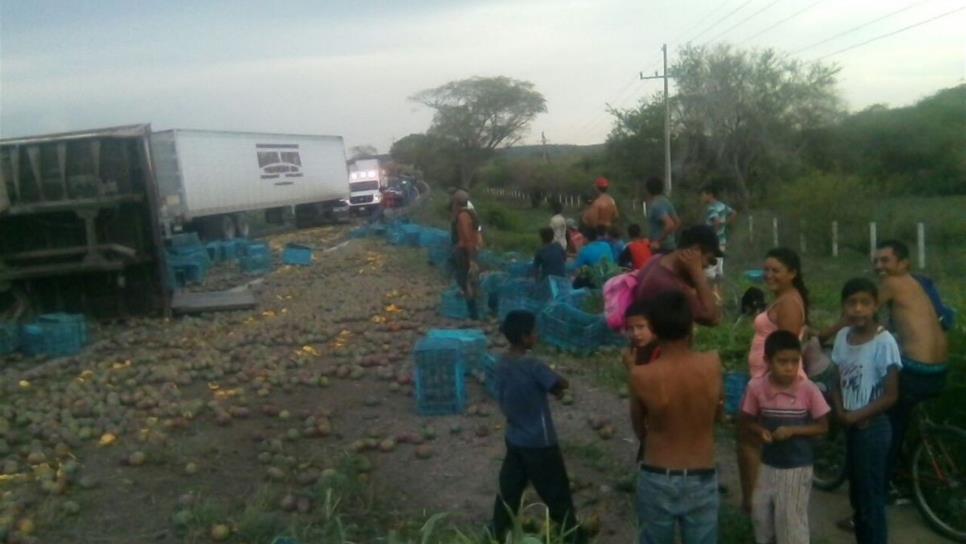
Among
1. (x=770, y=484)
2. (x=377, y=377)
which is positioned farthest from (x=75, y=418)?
(x=770, y=484)

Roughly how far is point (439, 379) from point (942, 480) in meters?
4.48

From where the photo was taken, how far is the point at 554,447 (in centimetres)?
600

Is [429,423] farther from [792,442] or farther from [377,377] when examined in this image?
[792,442]

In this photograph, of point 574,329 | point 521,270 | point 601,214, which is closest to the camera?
point 574,329

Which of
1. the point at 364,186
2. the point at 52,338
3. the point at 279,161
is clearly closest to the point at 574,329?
the point at 52,338

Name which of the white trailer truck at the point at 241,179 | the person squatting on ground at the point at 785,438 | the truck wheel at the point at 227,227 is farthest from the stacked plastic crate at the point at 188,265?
the person squatting on ground at the point at 785,438

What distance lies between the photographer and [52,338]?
44.6 feet

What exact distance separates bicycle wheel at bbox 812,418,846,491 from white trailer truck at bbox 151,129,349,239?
22.2 meters

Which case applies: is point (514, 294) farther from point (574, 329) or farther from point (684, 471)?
point (684, 471)

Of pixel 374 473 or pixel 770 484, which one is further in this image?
pixel 374 473

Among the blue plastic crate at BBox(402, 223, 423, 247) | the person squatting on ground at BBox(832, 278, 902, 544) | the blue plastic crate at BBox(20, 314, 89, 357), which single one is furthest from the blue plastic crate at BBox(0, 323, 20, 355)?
the blue plastic crate at BBox(402, 223, 423, 247)

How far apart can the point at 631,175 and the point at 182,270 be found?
3471 centimetres

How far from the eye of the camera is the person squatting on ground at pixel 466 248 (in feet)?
47.2

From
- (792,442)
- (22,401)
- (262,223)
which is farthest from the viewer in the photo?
(262,223)
